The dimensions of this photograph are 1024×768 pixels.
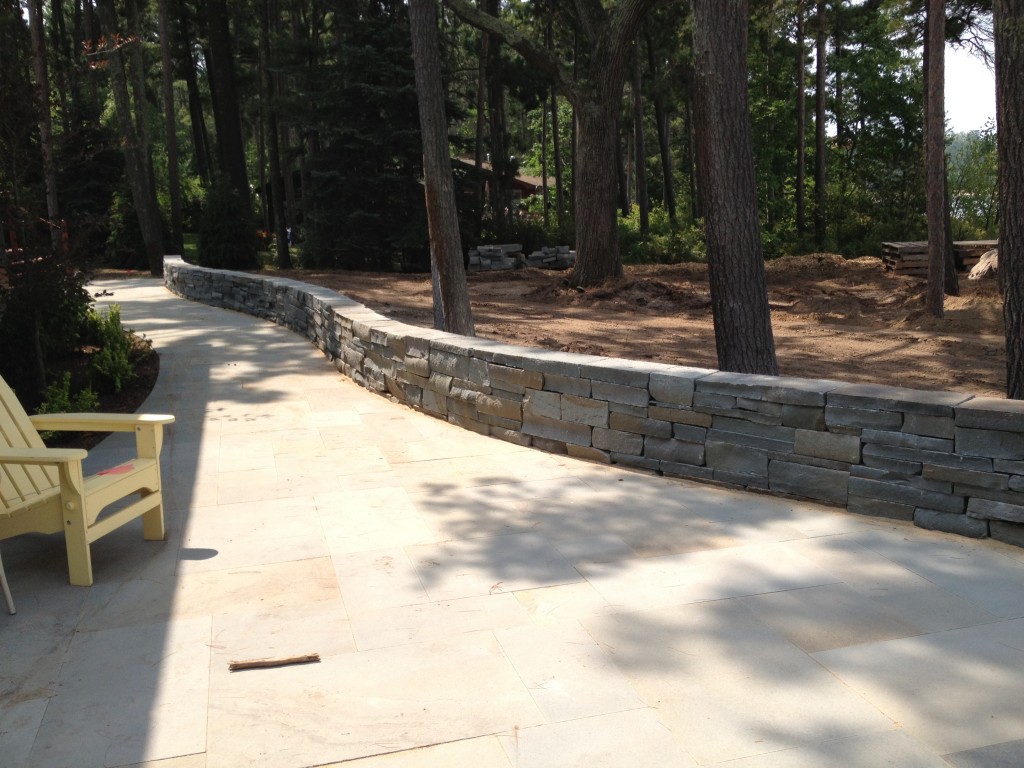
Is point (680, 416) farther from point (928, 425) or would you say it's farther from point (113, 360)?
point (113, 360)

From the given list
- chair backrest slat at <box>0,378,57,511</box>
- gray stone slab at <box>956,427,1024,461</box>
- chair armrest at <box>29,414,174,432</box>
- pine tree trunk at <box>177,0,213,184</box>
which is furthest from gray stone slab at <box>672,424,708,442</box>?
pine tree trunk at <box>177,0,213,184</box>

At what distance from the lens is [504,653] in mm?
3215

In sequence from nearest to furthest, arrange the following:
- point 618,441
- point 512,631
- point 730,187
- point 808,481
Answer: point 512,631 < point 808,481 < point 618,441 < point 730,187

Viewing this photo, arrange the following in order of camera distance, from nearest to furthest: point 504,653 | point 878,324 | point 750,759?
point 750,759, point 504,653, point 878,324

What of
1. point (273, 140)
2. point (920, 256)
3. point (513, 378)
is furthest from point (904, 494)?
point (273, 140)

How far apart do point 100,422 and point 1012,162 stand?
17.2 feet

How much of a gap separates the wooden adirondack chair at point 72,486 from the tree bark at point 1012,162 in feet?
15.7

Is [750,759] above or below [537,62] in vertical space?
below

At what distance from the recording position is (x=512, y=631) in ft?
11.1

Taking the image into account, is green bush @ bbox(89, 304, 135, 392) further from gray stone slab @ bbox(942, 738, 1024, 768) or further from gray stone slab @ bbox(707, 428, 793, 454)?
gray stone slab @ bbox(942, 738, 1024, 768)

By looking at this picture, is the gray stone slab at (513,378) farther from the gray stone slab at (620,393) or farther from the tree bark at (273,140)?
the tree bark at (273,140)

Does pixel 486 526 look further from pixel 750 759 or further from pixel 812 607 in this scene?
pixel 750 759

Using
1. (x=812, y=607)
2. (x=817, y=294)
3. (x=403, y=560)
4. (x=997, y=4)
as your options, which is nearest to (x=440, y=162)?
(x=997, y=4)

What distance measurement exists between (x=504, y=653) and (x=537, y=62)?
13.9 meters
